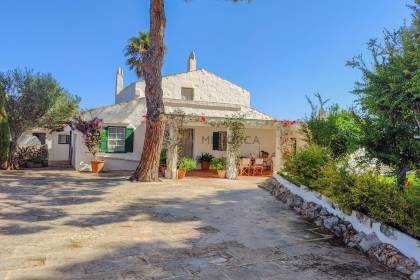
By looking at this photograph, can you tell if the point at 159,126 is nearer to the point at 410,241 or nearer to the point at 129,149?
the point at 129,149

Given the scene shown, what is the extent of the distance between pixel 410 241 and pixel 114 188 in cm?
→ 906

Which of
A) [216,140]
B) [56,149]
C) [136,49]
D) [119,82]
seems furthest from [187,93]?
[56,149]

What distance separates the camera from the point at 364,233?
563 centimetres

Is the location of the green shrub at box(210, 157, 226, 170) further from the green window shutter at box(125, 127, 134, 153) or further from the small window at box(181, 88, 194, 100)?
the small window at box(181, 88, 194, 100)

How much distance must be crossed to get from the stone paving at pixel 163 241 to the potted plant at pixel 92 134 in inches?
256

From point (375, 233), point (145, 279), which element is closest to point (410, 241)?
point (375, 233)

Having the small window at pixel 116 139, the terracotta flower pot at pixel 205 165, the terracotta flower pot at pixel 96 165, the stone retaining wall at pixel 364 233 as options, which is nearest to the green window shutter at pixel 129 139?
the small window at pixel 116 139

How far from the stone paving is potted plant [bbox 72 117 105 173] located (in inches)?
256

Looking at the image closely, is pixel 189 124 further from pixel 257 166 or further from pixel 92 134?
pixel 92 134

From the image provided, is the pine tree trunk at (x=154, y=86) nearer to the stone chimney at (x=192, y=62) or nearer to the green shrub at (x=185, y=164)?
the green shrub at (x=185, y=164)

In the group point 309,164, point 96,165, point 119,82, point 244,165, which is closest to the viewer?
point 309,164

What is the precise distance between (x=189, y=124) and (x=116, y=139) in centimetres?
468

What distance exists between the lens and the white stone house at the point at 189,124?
16.7m

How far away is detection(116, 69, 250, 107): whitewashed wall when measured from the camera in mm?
20031
